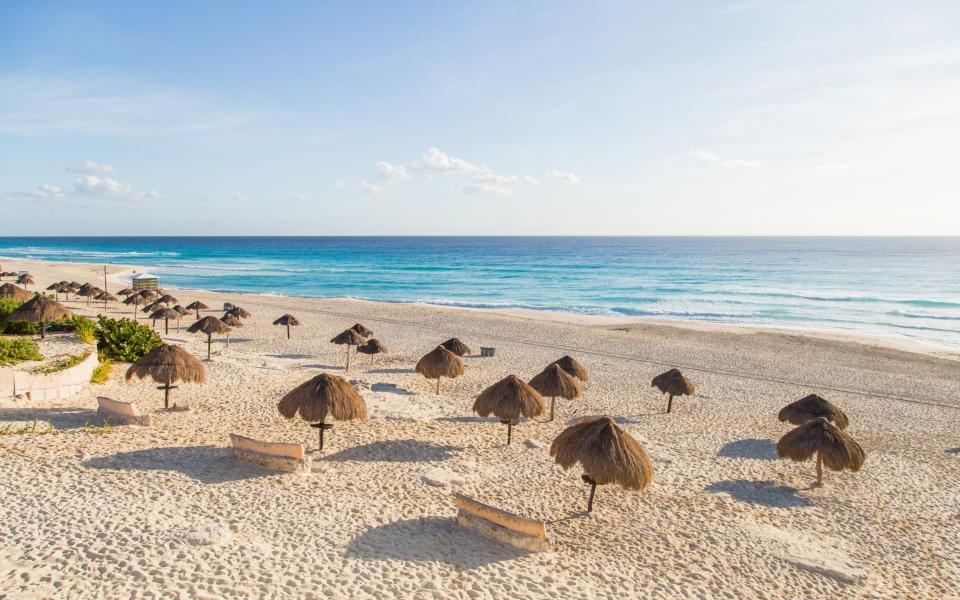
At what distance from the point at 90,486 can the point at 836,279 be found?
69.7 meters

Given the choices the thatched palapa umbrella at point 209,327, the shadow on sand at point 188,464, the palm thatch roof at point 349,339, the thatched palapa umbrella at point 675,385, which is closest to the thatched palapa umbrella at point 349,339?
the palm thatch roof at point 349,339

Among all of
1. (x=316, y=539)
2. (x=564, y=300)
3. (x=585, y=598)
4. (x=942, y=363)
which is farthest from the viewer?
(x=564, y=300)

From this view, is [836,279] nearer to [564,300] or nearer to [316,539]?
[564,300]

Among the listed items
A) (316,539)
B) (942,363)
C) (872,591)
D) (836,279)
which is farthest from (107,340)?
(836,279)

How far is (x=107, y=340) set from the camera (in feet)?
54.7

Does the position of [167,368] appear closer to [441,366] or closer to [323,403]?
[323,403]

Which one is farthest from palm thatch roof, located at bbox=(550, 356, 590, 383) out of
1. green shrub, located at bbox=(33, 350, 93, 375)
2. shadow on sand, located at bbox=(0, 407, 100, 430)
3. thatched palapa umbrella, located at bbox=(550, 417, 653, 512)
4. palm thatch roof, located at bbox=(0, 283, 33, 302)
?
palm thatch roof, located at bbox=(0, 283, 33, 302)

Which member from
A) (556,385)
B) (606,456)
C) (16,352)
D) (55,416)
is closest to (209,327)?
(16,352)

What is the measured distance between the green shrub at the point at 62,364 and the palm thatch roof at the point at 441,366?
27.0 feet

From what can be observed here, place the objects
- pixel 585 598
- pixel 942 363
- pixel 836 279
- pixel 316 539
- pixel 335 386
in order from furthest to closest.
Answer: pixel 836 279, pixel 942 363, pixel 335 386, pixel 316 539, pixel 585 598

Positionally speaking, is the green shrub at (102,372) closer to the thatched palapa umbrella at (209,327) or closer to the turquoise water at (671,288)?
the thatched palapa umbrella at (209,327)

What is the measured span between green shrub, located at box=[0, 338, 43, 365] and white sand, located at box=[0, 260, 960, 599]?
166 centimetres

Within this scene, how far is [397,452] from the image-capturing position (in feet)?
36.7

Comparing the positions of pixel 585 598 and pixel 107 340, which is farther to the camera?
pixel 107 340
